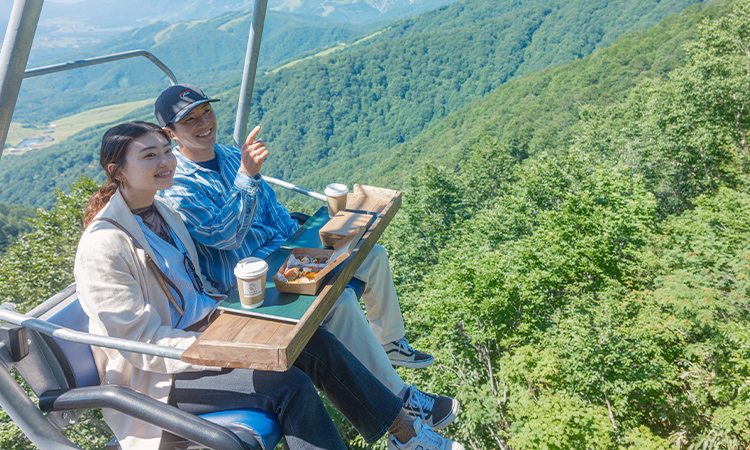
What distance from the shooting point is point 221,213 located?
222 centimetres

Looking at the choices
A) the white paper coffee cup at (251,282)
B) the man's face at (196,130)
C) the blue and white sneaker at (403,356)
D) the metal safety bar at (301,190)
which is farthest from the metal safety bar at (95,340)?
the blue and white sneaker at (403,356)

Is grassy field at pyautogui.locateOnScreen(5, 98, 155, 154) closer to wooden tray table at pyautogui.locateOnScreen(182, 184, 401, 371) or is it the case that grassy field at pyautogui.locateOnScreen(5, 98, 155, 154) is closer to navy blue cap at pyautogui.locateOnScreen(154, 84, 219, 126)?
navy blue cap at pyautogui.locateOnScreen(154, 84, 219, 126)

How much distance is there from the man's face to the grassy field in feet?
500

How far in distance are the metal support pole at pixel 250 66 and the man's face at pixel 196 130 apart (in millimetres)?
700

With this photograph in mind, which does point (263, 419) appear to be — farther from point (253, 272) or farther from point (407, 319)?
point (407, 319)

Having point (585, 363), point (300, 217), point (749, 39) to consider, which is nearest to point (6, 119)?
point (300, 217)

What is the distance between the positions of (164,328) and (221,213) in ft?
2.06

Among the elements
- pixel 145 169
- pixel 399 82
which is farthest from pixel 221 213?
pixel 399 82

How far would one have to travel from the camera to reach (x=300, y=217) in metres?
3.33

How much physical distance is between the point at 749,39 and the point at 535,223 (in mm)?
11782

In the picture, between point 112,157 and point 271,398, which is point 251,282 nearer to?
point 271,398

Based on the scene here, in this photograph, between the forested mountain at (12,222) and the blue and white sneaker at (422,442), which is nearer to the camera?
the blue and white sneaker at (422,442)

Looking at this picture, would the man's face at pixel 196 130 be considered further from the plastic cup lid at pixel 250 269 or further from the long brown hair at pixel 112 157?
the plastic cup lid at pixel 250 269

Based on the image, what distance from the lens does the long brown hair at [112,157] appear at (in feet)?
6.47
